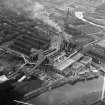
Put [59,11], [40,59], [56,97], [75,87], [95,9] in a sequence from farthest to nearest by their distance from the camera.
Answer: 1. [95,9]
2. [59,11]
3. [40,59]
4. [75,87]
5. [56,97]

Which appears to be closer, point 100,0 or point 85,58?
point 85,58

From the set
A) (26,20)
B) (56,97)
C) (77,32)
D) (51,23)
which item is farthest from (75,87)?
(26,20)

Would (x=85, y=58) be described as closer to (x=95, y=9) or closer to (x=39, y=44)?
(x=39, y=44)

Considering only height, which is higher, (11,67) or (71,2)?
(71,2)

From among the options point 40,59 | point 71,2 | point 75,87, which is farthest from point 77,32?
point 71,2

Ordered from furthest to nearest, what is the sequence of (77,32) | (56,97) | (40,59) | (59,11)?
(59,11) < (77,32) < (40,59) < (56,97)

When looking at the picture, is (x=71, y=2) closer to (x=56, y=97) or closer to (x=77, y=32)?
(x=77, y=32)

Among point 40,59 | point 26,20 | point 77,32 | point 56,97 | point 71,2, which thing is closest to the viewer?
point 56,97

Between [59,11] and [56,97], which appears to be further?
[59,11]

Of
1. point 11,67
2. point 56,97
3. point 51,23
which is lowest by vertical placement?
point 56,97
